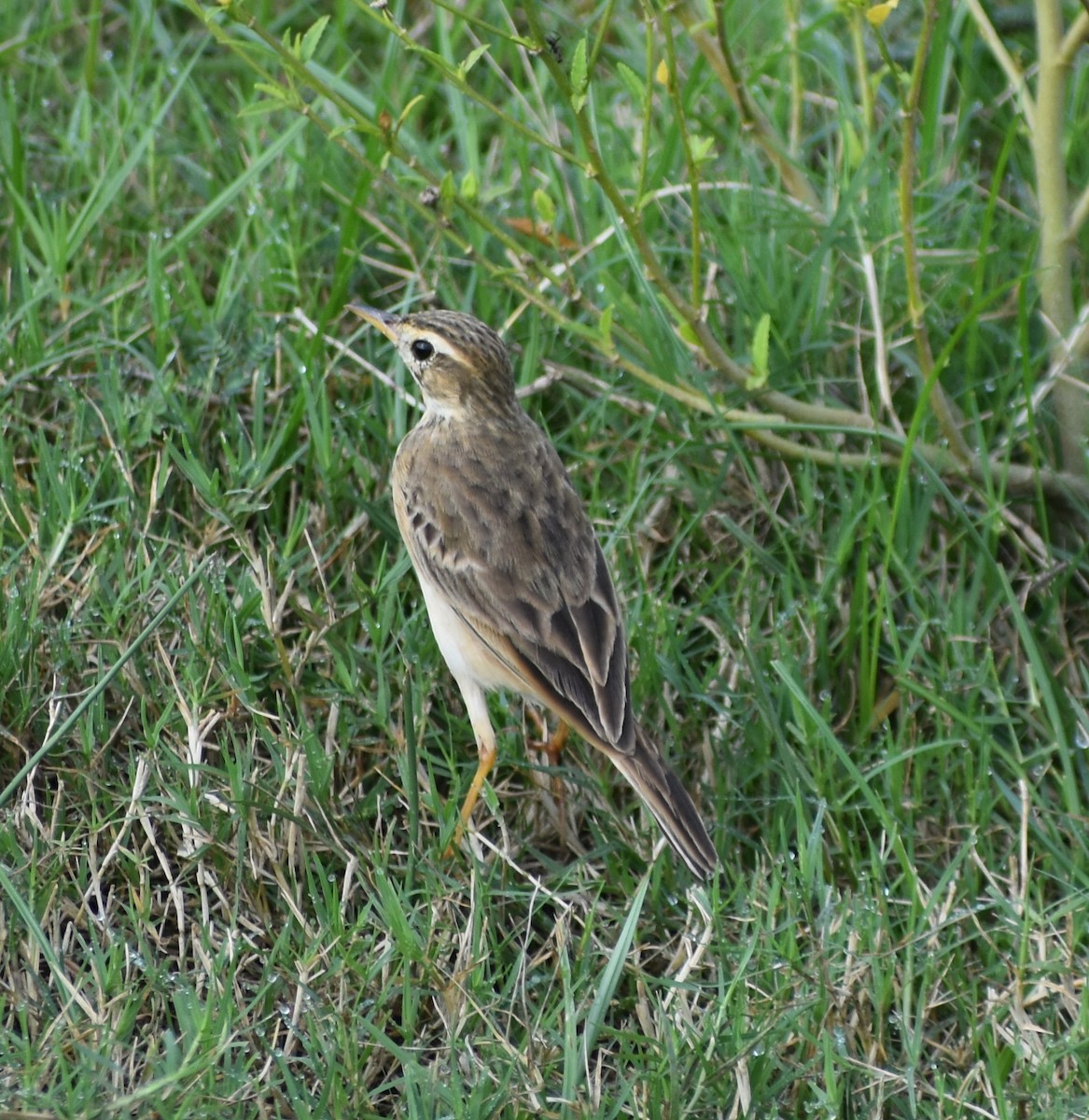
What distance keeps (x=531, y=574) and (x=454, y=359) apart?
2.89ft

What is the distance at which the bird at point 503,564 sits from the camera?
4820 millimetres

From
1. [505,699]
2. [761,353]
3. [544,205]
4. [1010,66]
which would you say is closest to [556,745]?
[505,699]

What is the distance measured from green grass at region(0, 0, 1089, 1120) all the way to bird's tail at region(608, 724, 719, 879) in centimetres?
19

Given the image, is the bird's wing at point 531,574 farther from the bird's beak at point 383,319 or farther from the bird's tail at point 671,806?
the bird's beak at point 383,319

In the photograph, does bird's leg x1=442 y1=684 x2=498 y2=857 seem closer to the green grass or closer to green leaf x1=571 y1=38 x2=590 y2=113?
the green grass

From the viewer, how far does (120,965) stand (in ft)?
14.0

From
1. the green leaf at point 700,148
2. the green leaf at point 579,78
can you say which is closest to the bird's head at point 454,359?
the green leaf at point 700,148

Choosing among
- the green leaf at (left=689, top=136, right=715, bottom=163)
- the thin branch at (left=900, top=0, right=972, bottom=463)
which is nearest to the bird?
the green leaf at (left=689, top=136, right=715, bottom=163)

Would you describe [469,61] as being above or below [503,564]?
above

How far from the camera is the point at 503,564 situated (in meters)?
5.19

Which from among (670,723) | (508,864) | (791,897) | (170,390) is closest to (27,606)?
(170,390)

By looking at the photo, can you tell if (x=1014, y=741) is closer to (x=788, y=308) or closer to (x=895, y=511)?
(x=895, y=511)

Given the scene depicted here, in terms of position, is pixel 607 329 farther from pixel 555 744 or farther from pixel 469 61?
pixel 555 744

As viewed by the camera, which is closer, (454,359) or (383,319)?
(454,359)
